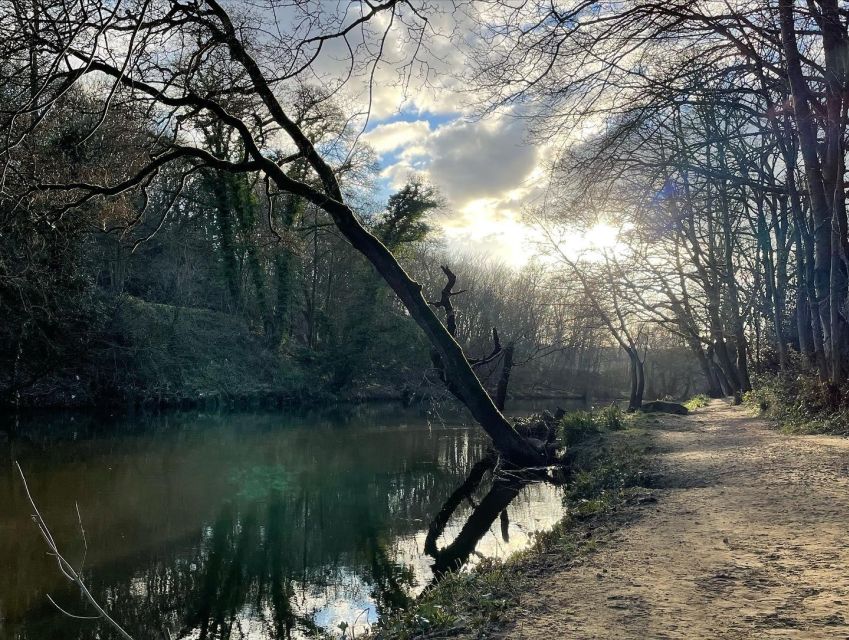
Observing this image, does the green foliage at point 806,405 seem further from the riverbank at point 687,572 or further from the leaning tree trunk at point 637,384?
the leaning tree trunk at point 637,384

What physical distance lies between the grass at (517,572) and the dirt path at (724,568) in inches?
8.0

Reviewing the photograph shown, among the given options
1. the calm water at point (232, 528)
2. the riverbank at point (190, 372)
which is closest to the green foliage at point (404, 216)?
the riverbank at point (190, 372)

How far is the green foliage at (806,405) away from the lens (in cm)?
932

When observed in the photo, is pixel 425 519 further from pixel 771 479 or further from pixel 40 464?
pixel 40 464

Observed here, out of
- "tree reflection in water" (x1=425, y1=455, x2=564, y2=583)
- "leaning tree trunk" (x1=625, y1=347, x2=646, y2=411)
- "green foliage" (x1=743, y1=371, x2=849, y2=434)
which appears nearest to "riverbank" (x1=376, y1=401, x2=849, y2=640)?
"tree reflection in water" (x1=425, y1=455, x2=564, y2=583)

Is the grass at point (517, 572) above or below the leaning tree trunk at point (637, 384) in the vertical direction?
below

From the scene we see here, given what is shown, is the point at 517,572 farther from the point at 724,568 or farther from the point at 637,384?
the point at 637,384

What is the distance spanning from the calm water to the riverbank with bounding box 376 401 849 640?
145 cm

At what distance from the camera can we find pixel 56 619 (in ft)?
16.2

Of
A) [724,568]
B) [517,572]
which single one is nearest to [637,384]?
[517,572]

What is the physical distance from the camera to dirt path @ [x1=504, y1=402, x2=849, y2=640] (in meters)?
2.96

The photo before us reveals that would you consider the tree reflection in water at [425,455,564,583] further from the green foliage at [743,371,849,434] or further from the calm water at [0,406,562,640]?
the green foliage at [743,371,849,434]

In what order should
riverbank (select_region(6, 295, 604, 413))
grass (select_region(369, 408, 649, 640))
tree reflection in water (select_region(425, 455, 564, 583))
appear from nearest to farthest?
grass (select_region(369, 408, 649, 640)) < tree reflection in water (select_region(425, 455, 564, 583)) < riverbank (select_region(6, 295, 604, 413))

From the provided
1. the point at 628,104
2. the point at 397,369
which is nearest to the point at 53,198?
the point at 628,104
